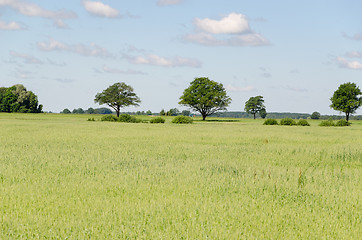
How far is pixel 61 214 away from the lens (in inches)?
268

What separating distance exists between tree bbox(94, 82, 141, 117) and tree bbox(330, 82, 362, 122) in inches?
2273

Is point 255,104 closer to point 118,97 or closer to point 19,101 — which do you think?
point 118,97

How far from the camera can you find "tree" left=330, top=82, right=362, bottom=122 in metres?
89.6

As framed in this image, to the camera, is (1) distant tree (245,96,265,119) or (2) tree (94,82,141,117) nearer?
(2) tree (94,82,141,117)

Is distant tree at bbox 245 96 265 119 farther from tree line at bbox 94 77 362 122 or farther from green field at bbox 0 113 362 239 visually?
green field at bbox 0 113 362 239

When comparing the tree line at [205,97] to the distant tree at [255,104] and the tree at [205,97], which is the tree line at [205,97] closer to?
the tree at [205,97]

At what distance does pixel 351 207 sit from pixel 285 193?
1537mm

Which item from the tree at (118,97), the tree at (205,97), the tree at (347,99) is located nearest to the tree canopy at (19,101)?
the tree at (118,97)

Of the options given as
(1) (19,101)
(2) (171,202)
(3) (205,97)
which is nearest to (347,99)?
(3) (205,97)

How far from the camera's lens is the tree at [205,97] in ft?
308

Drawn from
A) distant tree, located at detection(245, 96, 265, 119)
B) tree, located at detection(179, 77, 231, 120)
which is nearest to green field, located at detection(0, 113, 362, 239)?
tree, located at detection(179, 77, 231, 120)

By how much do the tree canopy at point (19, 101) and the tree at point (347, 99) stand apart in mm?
105544

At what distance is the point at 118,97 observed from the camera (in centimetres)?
10462

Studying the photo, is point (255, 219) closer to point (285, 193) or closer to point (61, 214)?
point (285, 193)
